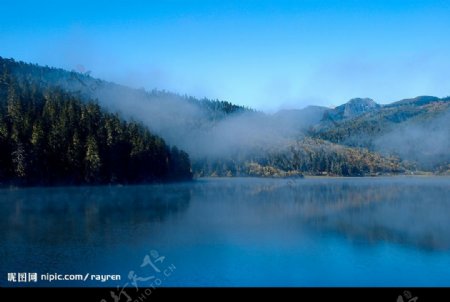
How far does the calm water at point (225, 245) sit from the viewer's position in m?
29.5

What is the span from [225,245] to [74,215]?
27.8 meters

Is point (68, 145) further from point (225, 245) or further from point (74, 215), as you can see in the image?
point (225, 245)

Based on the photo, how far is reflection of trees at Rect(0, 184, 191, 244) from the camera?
42906mm

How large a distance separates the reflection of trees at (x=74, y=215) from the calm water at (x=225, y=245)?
0.44ft

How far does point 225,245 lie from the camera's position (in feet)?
129

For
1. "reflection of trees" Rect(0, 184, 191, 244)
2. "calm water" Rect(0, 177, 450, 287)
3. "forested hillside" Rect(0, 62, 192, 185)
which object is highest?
"forested hillside" Rect(0, 62, 192, 185)

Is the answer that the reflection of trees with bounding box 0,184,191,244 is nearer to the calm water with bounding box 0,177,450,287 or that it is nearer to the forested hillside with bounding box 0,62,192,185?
the calm water with bounding box 0,177,450,287

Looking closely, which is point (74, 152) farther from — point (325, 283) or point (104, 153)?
point (325, 283)

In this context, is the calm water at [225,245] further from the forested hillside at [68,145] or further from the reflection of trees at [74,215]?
the forested hillside at [68,145]

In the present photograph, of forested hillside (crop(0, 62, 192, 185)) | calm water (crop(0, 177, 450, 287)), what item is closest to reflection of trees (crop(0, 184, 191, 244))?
calm water (crop(0, 177, 450, 287))

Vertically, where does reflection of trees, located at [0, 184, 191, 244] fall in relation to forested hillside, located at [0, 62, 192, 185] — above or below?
below

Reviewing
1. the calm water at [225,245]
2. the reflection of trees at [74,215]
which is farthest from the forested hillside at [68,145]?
the calm water at [225,245]

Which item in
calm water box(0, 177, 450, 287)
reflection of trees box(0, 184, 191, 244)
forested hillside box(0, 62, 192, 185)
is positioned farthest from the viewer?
forested hillside box(0, 62, 192, 185)

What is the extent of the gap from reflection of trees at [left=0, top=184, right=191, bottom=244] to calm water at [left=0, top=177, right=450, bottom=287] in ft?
0.44
